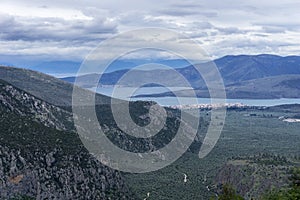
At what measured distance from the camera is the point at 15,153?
87938 mm

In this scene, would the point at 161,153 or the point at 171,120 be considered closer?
the point at 161,153

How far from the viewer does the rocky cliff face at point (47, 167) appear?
85375mm

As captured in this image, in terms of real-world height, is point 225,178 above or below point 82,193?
below

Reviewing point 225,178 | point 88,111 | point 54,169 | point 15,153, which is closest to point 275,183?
point 225,178

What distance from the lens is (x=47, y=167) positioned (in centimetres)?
8862

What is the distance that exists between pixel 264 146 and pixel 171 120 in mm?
38398

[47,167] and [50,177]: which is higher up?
[47,167]

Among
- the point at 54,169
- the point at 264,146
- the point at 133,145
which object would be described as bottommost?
the point at 264,146

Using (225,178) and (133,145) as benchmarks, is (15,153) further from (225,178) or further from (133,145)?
(133,145)

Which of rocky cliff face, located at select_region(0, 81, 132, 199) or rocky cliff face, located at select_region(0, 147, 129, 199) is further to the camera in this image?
rocky cliff face, located at select_region(0, 81, 132, 199)

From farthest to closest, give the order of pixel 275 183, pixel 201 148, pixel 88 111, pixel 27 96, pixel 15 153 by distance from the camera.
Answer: pixel 201 148
pixel 88 111
pixel 27 96
pixel 275 183
pixel 15 153

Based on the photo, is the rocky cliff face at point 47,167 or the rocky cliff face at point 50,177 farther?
the rocky cliff face at point 47,167

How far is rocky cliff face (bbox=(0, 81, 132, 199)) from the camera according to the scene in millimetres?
85375

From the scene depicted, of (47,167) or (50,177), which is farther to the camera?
(47,167)
